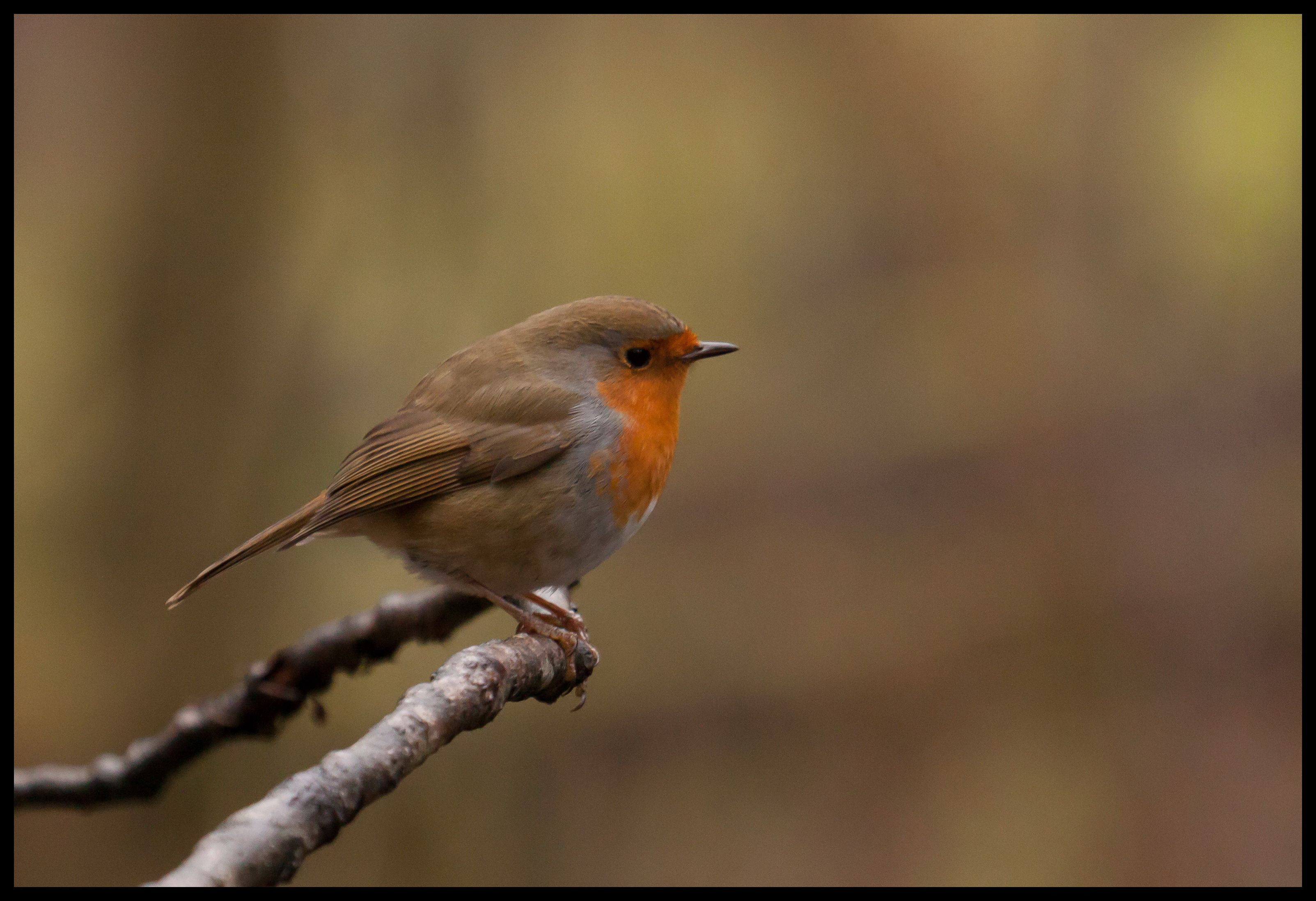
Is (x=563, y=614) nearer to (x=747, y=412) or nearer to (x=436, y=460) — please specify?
(x=436, y=460)

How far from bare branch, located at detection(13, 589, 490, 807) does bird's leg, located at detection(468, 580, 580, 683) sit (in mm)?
252

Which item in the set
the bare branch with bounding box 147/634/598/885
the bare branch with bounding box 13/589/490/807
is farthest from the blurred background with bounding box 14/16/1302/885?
the bare branch with bounding box 147/634/598/885

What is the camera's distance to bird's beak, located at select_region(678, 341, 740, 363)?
320cm

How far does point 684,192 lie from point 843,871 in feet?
12.2

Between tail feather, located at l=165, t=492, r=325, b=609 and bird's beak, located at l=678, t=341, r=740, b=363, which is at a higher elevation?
bird's beak, located at l=678, t=341, r=740, b=363

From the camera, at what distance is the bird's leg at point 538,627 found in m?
2.56

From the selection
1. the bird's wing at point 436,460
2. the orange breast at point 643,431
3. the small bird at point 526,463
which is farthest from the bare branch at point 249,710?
the orange breast at point 643,431

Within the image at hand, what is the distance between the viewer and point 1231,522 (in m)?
5.65

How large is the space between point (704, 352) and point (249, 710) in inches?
Result: 63.2

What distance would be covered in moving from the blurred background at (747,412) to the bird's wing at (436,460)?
1.81 m

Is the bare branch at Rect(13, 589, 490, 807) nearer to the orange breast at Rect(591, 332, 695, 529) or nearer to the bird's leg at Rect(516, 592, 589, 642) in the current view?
the bird's leg at Rect(516, 592, 589, 642)

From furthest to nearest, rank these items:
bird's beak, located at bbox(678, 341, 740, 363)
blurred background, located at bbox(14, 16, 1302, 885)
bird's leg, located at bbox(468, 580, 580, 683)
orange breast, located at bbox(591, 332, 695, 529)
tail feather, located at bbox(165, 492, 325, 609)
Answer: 1. blurred background, located at bbox(14, 16, 1302, 885)
2. bird's beak, located at bbox(678, 341, 740, 363)
3. orange breast, located at bbox(591, 332, 695, 529)
4. tail feather, located at bbox(165, 492, 325, 609)
5. bird's leg, located at bbox(468, 580, 580, 683)

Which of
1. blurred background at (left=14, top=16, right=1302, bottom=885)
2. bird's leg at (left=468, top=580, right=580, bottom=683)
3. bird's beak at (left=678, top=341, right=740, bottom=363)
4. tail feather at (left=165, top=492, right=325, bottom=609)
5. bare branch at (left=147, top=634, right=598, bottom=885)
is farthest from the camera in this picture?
blurred background at (left=14, top=16, right=1302, bottom=885)

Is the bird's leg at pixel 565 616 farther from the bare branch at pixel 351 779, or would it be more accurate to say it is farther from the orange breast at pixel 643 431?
the bare branch at pixel 351 779
